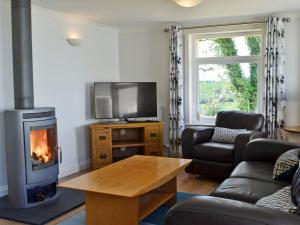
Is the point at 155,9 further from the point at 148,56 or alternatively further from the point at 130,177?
the point at 130,177

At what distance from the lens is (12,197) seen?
3547mm

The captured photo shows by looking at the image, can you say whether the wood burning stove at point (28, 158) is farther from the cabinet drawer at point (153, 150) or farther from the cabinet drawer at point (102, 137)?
the cabinet drawer at point (153, 150)

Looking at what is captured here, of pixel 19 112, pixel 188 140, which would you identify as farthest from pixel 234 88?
pixel 19 112

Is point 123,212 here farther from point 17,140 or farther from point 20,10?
point 20,10

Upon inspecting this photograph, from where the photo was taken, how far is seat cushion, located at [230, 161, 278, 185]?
281 cm

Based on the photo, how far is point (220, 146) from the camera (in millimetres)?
4266

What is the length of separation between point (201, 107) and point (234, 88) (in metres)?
0.62

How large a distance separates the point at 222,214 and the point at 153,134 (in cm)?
382

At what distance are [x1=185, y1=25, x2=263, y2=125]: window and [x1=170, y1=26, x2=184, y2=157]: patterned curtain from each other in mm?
188

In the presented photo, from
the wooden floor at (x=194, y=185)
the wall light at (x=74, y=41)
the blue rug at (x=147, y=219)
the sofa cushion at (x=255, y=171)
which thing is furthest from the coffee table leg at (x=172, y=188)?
the wall light at (x=74, y=41)

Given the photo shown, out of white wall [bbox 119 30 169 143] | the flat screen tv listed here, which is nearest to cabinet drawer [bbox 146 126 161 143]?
the flat screen tv

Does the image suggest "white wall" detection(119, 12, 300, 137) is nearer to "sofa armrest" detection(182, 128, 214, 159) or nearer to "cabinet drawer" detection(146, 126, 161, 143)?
"cabinet drawer" detection(146, 126, 161, 143)

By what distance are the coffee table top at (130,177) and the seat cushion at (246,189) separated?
550mm

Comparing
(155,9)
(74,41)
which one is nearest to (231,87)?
(155,9)
